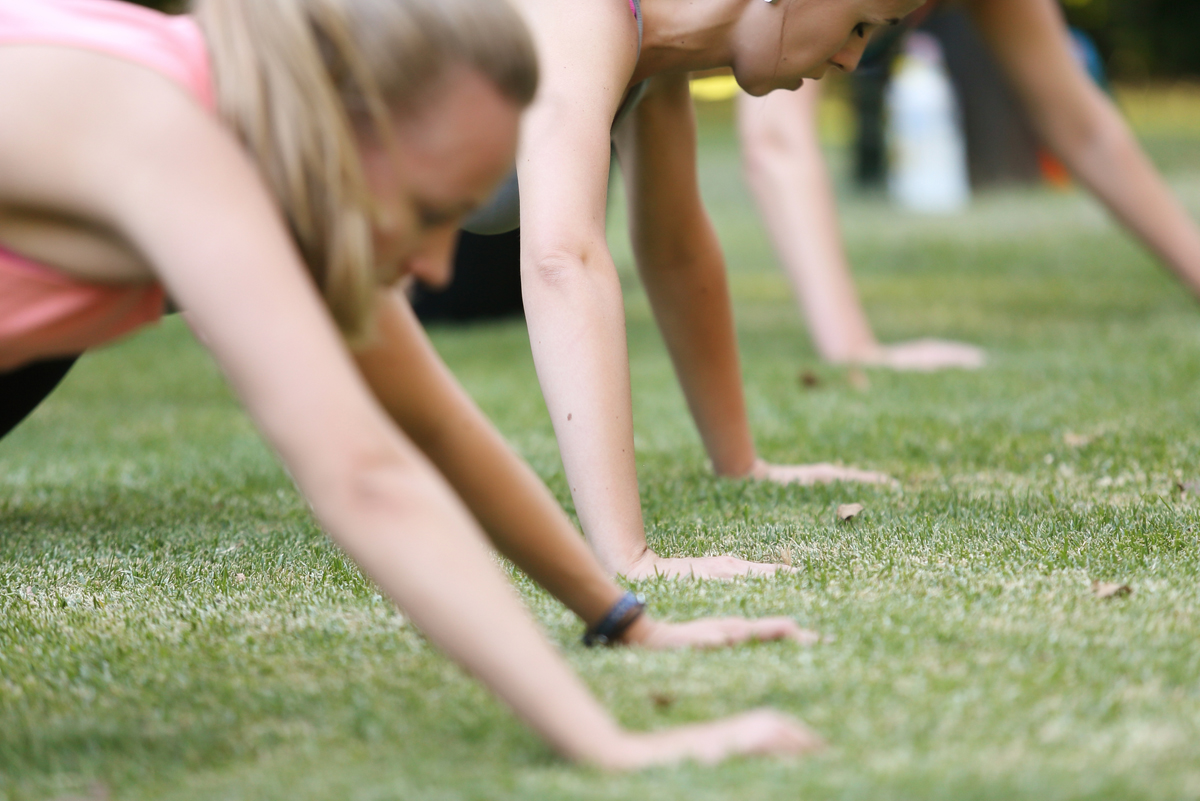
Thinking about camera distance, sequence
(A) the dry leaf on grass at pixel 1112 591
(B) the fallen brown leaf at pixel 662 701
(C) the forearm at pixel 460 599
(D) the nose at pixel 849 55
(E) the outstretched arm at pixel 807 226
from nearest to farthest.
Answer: (C) the forearm at pixel 460 599
(B) the fallen brown leaf at pixel 662 701
(A) the dry leaf on grass at pixel 1112 591
(D) the nose at pixel 849 55
(E) the outstretched arm at pixel 807 226

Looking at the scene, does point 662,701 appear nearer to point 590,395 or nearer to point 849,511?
point 590,395

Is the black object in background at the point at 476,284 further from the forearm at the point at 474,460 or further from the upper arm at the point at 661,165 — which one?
the forearm at the point at 474,460

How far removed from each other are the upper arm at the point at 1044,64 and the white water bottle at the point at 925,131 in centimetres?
1011

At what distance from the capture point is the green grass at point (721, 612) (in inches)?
55.2

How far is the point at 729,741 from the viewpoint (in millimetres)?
1385

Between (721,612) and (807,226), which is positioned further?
(807,226)

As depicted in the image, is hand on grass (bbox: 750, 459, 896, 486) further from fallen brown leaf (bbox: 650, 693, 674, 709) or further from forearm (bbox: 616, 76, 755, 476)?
fallen brown leaf (bbox: 650, 693, 674, 709)

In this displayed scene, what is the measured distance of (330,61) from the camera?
135 cm

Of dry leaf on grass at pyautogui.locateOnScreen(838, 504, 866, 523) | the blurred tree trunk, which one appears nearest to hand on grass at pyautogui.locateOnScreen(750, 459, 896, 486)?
dry leaf on grass at pyautogui.locateOnScreen(838, 504, 866, 523)

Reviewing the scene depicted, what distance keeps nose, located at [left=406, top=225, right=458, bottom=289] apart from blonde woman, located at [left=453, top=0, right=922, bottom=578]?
2.05ft

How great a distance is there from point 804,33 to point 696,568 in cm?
93

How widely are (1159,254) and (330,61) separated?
10.1ft

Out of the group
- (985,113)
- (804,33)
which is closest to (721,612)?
(804,33)

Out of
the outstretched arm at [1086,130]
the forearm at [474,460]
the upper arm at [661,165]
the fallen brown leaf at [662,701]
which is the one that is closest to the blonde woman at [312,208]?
the fallen brown leaf at [662,701]
